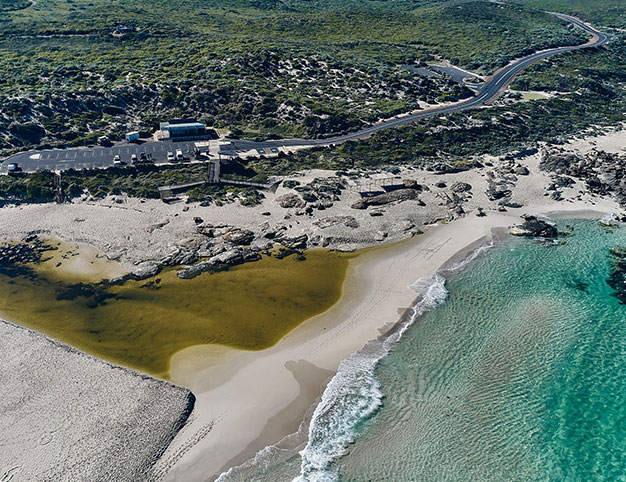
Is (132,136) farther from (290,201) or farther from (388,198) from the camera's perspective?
(388,198)

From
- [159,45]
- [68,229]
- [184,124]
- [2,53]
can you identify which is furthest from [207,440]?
[2,53]

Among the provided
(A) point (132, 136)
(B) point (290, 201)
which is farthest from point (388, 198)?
(A) point (132, 136)

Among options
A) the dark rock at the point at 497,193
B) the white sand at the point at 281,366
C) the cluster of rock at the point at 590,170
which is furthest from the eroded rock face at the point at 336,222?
the cluster of rock at the point at 590,170

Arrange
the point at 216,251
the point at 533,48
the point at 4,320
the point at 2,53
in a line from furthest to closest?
the point at 533,48, the point at 2,53, the point at 216,251, the point at 4,320

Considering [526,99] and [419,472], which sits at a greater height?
[526,99]

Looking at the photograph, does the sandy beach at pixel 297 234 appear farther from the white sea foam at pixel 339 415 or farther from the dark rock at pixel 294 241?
the dark rock at pixel 294 241

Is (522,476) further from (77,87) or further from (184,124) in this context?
(77,87)

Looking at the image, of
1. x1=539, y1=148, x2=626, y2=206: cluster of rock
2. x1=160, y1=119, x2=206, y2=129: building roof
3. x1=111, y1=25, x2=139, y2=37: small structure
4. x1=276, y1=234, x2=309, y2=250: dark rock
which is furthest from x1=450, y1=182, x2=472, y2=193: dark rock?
x1=111, y1=25, x2=139, y2=37: small structure
